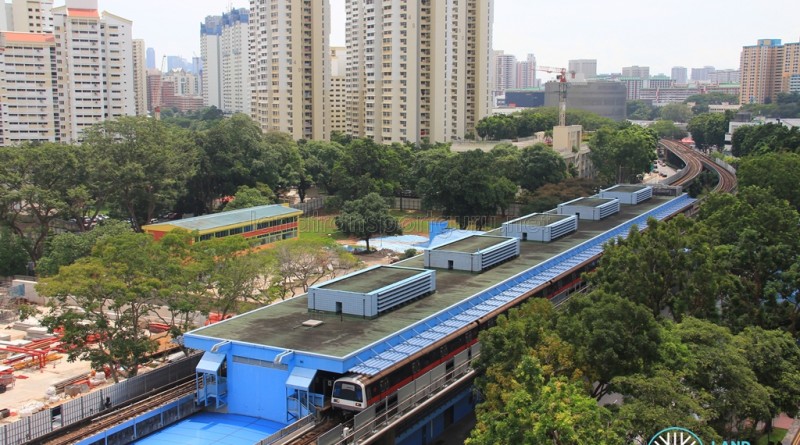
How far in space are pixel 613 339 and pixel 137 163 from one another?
35.1 m

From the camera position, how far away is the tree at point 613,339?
19.3 metres

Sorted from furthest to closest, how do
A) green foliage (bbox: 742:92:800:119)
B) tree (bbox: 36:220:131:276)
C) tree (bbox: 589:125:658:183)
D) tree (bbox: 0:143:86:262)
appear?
green foliage (bbox: 742:92:800:119)
tree (bbox: 589:125:658:183)
tree (bbox: 0:143:86:262)
tree (bbox: 36:220:131:276)

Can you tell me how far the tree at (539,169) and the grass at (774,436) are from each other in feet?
126

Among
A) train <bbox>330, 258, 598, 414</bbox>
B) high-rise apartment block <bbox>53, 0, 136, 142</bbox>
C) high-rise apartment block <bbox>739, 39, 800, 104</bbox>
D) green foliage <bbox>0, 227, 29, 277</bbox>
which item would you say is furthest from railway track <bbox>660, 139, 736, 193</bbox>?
high-rise apartment block <bbox>739, 39, 800, 104</bbox>

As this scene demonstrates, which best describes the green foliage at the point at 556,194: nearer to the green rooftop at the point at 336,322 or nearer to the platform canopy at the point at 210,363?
the green rooftop at the point at 336,322

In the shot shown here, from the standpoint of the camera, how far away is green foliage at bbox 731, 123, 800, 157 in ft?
183

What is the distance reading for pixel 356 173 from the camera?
202 ft

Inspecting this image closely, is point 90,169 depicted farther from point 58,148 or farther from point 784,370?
point 784,370

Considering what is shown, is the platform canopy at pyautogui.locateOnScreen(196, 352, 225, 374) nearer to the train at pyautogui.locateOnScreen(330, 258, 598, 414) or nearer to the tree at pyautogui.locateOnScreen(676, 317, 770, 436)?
the train at pyautogui.locateOnScreen(330, 258, 598, 414)

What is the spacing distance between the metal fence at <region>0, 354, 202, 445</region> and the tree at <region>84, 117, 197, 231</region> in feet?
88.9

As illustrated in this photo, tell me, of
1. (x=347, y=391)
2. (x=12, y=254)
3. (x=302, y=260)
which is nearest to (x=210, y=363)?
(x=347, y=391)

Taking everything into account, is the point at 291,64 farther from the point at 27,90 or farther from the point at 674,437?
the point at 674,437

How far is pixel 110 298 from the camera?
2439 cm

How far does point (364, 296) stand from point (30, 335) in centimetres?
1866
